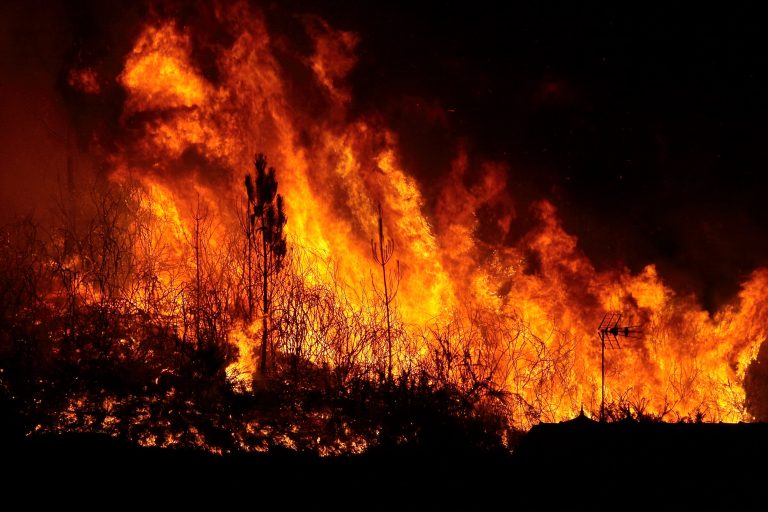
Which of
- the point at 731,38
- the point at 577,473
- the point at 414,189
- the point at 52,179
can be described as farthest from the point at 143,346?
the point at 731,38

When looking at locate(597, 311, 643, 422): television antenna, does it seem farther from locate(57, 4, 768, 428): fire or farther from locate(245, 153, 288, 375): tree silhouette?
locate(245, 153, 288, 375): tree silhouette

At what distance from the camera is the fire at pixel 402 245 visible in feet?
32.8

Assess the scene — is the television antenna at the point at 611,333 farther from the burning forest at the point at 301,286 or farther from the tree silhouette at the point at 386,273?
the tree silhouette at the point at 386,273

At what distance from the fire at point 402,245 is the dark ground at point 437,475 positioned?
223 centimetres

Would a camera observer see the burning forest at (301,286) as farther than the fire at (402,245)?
No

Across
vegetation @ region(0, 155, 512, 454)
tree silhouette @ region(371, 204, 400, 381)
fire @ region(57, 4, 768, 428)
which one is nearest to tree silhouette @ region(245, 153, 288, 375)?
vegetation @ region(0, 155, 512, 454)

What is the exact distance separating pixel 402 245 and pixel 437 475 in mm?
4794

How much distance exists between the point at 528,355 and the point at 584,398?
1.00m

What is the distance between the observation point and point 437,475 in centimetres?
731

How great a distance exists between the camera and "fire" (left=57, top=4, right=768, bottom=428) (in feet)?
32.8

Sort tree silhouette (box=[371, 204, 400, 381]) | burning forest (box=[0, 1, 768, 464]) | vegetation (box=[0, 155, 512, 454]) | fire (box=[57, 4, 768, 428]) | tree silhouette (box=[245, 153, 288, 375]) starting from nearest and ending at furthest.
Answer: vegetation (box=[0, 155, 512, 454])
burning forest (box=[0, 1, 768, 464])
fire (box=[57, 4, 768, 428])
tree silhouette (box=[245, 153, 288, 375])
tree silhouette (box=[371, 204, 400, 381])

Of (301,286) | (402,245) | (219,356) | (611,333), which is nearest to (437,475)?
(219,356)

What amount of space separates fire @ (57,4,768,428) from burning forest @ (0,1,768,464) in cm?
3

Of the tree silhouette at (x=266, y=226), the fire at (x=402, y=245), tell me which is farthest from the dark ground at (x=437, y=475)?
the tree silhouette at (x=266, y=226)
